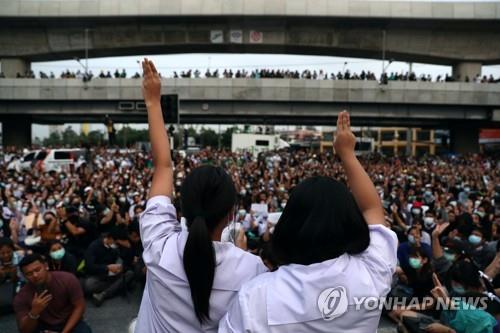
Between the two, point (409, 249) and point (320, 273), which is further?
point (409, 249)

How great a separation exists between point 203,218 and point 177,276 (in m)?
0.24

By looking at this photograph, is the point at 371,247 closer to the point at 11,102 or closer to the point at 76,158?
the point at 76,158

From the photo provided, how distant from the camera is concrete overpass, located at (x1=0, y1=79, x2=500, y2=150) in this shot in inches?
1347

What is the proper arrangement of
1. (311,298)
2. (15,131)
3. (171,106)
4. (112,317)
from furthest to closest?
1. (15,131)
2. (171,106)
3. (112,317)
4. (311,298)

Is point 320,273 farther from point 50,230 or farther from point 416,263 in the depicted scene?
point 50,230

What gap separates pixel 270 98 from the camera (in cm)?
3428

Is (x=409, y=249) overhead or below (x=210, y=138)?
below

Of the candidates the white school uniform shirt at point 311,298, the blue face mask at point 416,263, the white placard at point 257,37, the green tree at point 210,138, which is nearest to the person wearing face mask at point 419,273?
the blue face mask at point 416,263

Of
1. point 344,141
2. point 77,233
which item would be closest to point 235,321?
point 344,141

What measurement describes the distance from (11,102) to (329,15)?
92.0ft

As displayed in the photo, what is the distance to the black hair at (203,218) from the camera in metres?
1.60

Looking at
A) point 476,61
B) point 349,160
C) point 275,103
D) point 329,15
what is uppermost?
point 329,15

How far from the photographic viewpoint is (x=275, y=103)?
3512 centimetres

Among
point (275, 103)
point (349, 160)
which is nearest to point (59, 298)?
point (349, 160)
